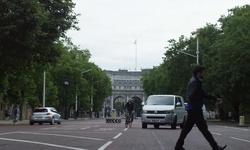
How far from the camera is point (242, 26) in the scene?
49.0 metres

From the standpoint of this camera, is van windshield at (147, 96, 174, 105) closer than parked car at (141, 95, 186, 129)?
No

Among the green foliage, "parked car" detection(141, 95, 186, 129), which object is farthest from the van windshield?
the green foliage

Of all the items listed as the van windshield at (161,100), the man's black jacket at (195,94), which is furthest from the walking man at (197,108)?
the van windshield at (161,100)

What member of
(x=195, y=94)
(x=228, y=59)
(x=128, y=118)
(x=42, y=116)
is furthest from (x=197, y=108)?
(x=228, y=59)

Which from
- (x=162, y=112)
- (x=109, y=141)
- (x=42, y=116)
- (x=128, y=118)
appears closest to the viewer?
(x=109, y=141)

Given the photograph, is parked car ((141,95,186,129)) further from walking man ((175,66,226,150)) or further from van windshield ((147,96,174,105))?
walking man ((175,66,226,150))

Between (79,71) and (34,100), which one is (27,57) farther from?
(79,71)

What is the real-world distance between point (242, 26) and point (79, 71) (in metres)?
32.5

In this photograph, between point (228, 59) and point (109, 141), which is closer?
point (109, 141)

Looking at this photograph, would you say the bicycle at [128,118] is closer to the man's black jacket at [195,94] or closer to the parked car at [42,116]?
the parked car at [42,116]

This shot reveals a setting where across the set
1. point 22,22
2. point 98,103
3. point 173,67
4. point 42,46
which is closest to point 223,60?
point 173,67

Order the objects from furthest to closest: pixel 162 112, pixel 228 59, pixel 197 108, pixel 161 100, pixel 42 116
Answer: pixel 228 59
pixel 42 116
pixel 161 100
pixel 162 112
pixel 197 108

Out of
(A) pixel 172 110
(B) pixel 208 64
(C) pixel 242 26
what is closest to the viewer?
(A) pixel 172 110

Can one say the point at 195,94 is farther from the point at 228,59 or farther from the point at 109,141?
the point at 228,59
